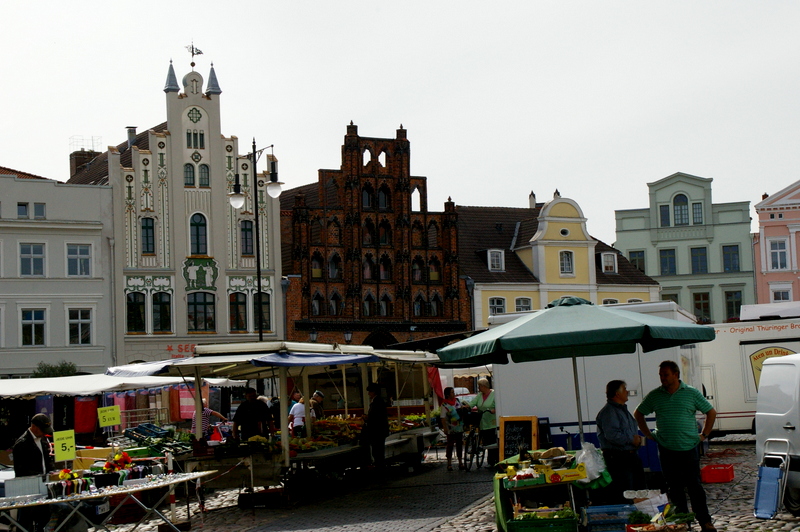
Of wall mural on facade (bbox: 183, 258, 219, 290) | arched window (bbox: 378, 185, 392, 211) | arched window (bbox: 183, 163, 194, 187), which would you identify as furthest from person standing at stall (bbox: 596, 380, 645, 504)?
arched window (bbox: 378, 185, 392, 211)

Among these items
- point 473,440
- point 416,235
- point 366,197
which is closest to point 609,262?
point 416,235

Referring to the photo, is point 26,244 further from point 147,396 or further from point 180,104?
point 147,396

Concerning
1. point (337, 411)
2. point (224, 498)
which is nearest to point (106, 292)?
point (337, 411)

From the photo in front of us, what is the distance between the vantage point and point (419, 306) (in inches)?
2050

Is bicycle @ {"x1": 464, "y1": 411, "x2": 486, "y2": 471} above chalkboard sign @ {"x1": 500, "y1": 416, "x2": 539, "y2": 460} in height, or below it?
below

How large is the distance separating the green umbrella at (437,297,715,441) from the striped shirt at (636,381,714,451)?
703mm

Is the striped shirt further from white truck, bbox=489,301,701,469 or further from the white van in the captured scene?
white truck, bbox=489,301,701,469

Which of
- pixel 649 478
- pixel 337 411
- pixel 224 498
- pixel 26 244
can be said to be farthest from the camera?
pixel 26 244

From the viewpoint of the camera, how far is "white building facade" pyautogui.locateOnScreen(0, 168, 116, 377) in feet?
146

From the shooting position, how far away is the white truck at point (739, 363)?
25.6 metres

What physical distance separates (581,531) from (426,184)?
1648 inches

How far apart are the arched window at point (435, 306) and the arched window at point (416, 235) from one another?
101 inches

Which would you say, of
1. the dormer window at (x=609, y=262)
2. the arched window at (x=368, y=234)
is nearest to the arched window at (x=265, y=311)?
the arched window at (x=368, y=234)

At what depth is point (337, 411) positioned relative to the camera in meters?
30.2
